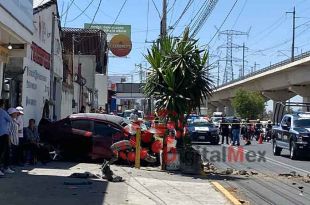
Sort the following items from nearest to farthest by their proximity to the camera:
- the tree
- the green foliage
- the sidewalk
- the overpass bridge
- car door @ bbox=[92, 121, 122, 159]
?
the sidewalk < the green foliage < car door @ bbox=[92, 121, 122, 159] < the overpass bridge < the tree

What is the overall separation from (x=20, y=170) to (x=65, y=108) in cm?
1690

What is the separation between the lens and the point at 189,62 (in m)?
16.8

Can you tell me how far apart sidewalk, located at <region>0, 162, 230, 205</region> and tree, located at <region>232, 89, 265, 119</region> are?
69.3 m

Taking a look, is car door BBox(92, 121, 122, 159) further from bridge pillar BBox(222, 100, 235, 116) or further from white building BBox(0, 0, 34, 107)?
bridge pillar BBox(222, 100, 235, 116)

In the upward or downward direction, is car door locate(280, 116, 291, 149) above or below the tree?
below

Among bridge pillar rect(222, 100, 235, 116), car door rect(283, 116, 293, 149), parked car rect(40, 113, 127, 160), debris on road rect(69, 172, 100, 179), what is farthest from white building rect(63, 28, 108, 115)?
bridge pillar rect(222, 100, 235, 116)

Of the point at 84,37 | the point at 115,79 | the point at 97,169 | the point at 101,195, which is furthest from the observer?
the point at 115,79

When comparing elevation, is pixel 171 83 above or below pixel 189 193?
above

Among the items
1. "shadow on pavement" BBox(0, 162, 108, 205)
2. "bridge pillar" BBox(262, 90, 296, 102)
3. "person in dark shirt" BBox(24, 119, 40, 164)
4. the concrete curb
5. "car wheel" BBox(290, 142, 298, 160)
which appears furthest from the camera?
"bridge pillar" BBox(262, 90, 296, 102)

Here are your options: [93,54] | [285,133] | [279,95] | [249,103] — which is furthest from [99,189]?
[249,103]

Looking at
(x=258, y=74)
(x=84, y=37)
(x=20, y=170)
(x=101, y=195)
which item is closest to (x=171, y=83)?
(x=20, y=170)

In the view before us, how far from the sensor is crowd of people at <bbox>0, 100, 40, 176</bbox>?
12820 millimetres

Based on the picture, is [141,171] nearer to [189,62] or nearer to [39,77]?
[189,62]

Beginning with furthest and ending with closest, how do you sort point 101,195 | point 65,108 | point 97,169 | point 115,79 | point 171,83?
point 115,79, point 65,108, point 171,83, point 97,169, point 101,195
